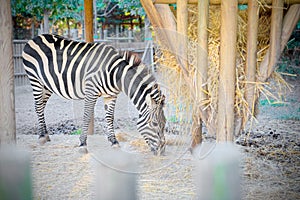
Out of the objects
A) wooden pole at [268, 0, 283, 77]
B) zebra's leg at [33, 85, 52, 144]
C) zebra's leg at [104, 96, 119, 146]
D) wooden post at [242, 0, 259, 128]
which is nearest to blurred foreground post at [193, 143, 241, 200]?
wooden post at [242, 0, 259, 128]

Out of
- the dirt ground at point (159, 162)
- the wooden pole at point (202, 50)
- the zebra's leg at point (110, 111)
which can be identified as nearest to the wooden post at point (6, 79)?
the dirt ground at point (159, 162)

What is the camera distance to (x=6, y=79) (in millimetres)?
2512

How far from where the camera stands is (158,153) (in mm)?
4090

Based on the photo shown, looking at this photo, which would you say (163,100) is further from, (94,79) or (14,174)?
(14,174)

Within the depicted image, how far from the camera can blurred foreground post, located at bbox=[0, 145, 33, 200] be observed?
1.06 m

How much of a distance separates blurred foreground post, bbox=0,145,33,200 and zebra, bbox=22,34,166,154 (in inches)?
122

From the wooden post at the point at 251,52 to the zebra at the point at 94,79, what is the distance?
1.12 m

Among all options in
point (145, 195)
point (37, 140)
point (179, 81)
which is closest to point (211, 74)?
point (179, 81)

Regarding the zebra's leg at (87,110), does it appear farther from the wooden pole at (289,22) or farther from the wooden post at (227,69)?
the wooden pole at (289,22)

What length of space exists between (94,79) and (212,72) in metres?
1.93

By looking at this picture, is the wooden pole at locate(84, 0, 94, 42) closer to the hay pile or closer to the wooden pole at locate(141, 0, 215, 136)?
the hay pile

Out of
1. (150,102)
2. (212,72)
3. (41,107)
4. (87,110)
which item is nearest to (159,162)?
(150,102)

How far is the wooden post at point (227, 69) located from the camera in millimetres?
2908

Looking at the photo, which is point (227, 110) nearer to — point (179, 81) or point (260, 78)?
point (260, 78)
